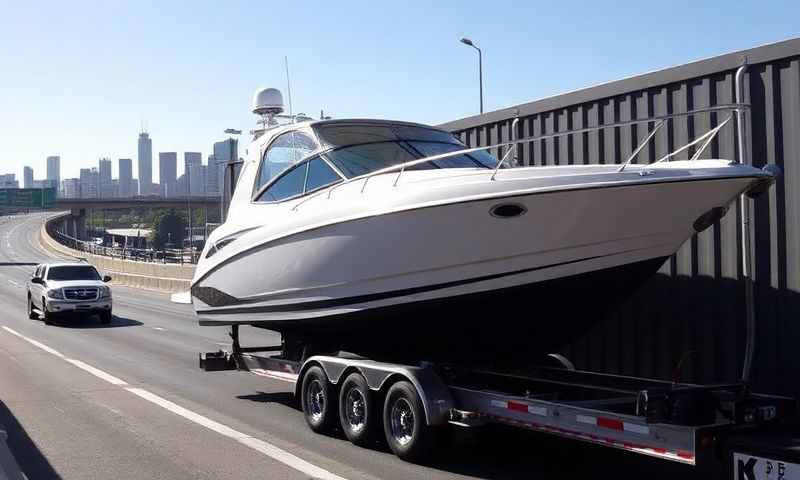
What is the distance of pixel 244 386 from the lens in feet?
40.0

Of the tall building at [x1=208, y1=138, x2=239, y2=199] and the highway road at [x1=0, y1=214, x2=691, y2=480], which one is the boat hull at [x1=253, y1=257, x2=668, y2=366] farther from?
the tall building at [x1=208, y1=138, x2=239, y2=199]

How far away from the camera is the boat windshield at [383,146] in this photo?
29.3 ft

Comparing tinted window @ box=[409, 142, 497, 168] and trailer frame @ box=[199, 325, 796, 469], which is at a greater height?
tinted window @ box=[409, 142, 497, 168]

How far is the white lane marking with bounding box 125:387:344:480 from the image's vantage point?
7.44m

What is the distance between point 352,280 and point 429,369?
106cm

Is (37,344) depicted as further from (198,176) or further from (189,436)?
(198,176)

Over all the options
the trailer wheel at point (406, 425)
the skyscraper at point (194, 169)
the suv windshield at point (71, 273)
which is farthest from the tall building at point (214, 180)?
the skyscraper at point (194, 169)

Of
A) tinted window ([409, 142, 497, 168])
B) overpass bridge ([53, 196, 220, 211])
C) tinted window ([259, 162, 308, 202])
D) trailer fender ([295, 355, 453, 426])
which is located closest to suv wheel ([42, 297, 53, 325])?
tinted window ([259, 162, 308, 202])

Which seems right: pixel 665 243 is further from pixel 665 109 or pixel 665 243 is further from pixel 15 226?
pixel 15 226

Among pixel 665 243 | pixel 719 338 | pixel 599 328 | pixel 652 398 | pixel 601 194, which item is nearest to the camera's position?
pixel 652 398

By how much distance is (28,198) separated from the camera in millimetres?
95125

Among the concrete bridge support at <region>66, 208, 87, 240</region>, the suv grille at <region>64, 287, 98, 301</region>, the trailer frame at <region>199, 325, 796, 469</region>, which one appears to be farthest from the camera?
the concrete bridge support at <region>66, 208, 87, 240</region>

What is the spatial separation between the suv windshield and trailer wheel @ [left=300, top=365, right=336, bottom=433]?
16.2m

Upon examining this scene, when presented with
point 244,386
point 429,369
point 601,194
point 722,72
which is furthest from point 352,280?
point 244,386
